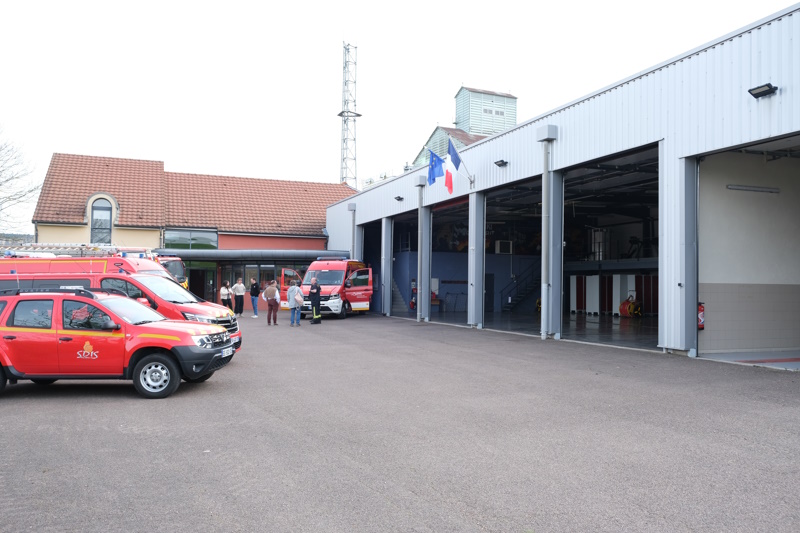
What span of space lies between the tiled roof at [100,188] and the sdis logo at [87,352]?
28.6 meters

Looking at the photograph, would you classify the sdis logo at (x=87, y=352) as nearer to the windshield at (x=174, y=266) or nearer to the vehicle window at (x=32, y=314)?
the vehicle window at (x=32, y=314)

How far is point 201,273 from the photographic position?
3625 cm

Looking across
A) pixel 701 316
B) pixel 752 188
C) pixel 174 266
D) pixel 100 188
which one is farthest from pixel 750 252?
pixel 100 188

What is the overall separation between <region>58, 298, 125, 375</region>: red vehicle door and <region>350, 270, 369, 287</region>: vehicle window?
2031cm

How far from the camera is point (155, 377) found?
954 centimetres

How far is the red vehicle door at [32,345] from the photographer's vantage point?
943cm

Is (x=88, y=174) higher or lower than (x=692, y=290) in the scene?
higher

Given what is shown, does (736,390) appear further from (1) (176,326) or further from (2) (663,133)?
(1) (176,326)

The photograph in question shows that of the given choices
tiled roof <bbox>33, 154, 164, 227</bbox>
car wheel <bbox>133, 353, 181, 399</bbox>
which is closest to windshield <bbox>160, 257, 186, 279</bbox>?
tiled roof <bbox>33, 154, 164, 227</bbox>

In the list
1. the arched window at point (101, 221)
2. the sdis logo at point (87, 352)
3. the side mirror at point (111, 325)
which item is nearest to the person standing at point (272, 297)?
the side mirror at point (111, 325)

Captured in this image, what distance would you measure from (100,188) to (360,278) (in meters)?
17.6

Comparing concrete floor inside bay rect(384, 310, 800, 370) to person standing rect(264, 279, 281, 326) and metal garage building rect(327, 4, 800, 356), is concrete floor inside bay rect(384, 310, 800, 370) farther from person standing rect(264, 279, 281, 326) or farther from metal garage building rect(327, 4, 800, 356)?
person standing rect(264, 279, 281, 326)

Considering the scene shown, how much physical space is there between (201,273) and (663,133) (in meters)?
27.6

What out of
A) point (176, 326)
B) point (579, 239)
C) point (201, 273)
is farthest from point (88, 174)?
point (176, 326)
